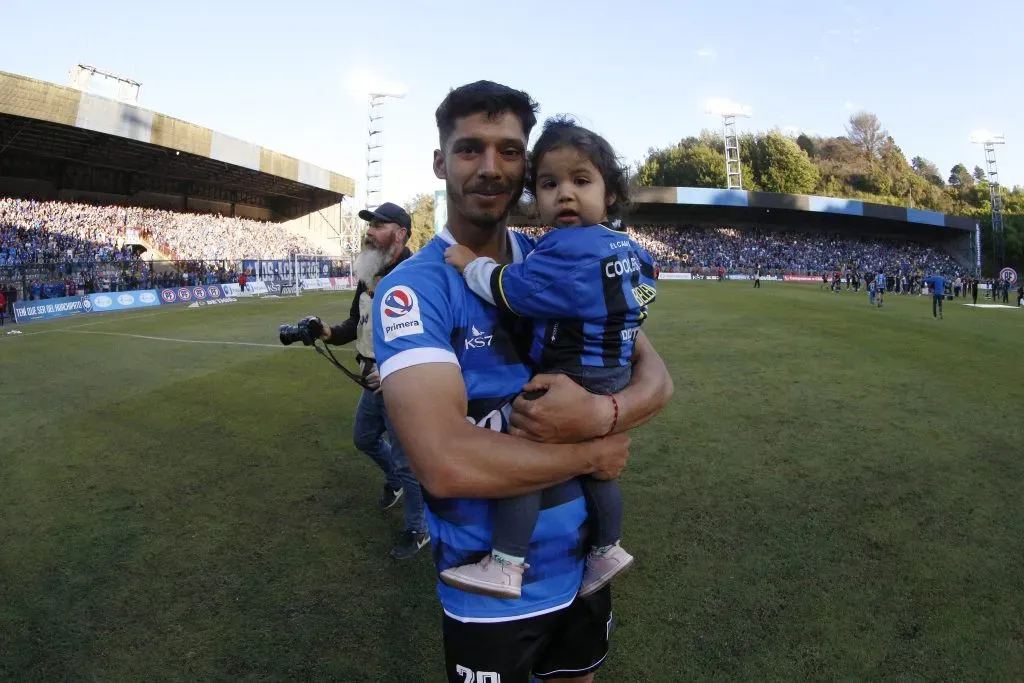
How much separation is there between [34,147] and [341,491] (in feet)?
143

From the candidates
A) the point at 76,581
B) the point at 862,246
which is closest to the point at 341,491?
the point at 76,581

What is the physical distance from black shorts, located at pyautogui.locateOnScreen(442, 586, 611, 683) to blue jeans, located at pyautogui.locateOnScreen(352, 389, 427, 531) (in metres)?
2.58

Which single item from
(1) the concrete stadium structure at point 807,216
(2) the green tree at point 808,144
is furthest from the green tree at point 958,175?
(1) the concrete stadium structure at point 807,216

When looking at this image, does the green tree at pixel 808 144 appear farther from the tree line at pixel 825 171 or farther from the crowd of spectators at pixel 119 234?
the crowd of spectators at pixel 119 234

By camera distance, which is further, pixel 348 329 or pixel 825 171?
pixel 825 171

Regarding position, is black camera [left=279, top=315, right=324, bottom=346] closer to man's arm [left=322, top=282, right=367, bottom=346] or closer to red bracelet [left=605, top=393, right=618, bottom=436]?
man's arm [left=322, top=282, right=367, bottom=346]

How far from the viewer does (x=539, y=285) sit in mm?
1882

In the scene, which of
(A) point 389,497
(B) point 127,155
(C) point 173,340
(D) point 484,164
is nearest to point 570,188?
(D) point 484,164

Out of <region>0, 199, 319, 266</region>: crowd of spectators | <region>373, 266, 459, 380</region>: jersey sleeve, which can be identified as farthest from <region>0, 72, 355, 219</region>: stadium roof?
<region>373, 266, 459, 380</region>: jersey sleeve

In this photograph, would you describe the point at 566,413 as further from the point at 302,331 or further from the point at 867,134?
the point at 867,134

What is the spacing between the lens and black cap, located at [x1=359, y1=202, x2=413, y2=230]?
4.93 meters

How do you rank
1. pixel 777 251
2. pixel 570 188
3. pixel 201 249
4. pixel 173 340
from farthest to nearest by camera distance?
pixel 777 251 → pixel 201 249 → pixel 173 340 → pixel 570 188

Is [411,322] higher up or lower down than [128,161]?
lower down

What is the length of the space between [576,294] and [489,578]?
87 centimetres
